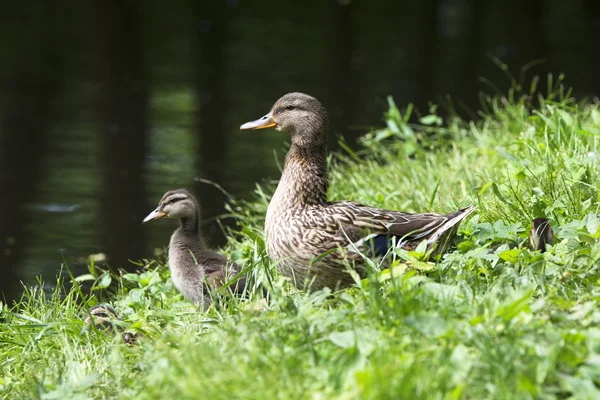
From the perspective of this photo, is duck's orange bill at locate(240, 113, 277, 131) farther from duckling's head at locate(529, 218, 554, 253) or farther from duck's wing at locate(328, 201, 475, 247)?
duckling's head at locate(529, 218, 554, 253)

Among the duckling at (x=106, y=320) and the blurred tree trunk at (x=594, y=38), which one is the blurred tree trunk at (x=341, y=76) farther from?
the duckling at (x=106, y=320)

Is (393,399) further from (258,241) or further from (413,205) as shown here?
(413,205)

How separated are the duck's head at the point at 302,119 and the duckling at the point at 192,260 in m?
0.82

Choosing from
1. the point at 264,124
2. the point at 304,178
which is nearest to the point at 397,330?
the point at 304,178

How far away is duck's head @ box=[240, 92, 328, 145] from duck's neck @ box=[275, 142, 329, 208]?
5cm

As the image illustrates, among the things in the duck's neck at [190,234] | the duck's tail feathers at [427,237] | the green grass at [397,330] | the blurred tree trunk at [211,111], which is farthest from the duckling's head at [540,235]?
the blurred tree trunk at [211,111]

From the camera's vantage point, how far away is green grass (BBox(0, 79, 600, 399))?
9.97 ft

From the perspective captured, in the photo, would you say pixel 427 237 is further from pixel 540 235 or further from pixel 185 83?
pixel 185 83

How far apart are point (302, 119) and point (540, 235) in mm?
1497

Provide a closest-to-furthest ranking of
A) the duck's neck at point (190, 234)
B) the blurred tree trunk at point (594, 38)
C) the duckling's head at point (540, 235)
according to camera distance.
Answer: the duckling's head at point (540, 235), the duck's neck at point (190, 234), the blurred tree trunk at point (594, 38)

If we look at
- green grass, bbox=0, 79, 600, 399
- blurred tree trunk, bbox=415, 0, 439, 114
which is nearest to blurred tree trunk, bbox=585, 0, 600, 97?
blurred tree trunk, bbox=415, 0, 439, 114

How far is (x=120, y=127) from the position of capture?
10906 mm

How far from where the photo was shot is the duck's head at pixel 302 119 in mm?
5133

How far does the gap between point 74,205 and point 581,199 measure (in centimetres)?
481
